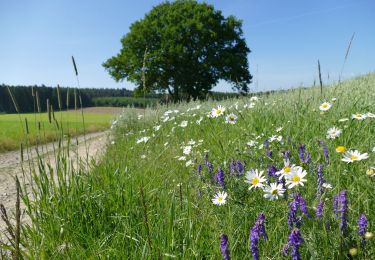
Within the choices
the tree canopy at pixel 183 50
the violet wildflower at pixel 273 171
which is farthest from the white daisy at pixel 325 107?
the tree canopy at pixel 183 50

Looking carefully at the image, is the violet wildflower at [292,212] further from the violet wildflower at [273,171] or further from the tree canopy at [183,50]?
the tree canopy at [183,50]

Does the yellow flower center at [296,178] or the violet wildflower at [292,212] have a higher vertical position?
the yellow flower center at [296,178]

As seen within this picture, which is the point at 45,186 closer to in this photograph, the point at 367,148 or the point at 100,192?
the point at 100,192

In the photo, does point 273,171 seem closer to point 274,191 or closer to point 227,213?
point 274,191

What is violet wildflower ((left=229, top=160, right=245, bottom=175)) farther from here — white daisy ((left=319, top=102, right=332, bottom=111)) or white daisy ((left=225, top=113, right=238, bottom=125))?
white daisy ((left=319, top=102, right=332, bottom=111))

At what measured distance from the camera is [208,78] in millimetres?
36812

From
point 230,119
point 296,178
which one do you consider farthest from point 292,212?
point 230,119

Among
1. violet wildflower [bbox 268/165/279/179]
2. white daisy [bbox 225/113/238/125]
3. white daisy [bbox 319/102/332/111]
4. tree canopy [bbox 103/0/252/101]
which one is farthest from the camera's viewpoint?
tree canopy [bbox 103/0/252/101]

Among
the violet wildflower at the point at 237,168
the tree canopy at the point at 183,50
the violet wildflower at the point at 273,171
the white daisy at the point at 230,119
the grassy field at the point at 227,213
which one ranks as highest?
A: the tree canopy at the point at 183,50

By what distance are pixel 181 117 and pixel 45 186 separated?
6.95 metres

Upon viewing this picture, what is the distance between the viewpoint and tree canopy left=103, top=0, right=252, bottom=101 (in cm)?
3403

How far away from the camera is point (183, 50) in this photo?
110 ft

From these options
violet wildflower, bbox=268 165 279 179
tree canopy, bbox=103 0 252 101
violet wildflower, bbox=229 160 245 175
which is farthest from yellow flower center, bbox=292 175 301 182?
tree canopy, bbox=103 0 252 101

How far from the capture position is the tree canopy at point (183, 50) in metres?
34.0
